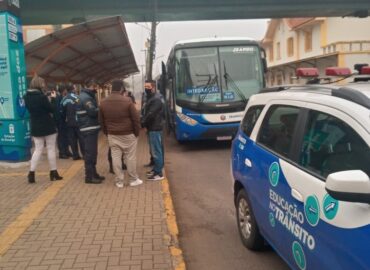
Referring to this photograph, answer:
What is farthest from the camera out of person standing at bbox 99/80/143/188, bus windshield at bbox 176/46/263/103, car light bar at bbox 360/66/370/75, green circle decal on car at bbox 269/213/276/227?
bus windshield at bbox 176/46/263/103

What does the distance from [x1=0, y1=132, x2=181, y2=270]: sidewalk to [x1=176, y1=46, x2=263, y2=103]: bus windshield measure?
4.52m

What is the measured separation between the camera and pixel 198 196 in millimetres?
7297

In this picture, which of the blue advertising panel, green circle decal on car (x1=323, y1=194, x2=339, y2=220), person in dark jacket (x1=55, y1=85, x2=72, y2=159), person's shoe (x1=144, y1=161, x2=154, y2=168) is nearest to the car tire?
green circle decal on car (x1=323, y1=194, x2=339, y2=220)

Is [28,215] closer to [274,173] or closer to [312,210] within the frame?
[274,173]

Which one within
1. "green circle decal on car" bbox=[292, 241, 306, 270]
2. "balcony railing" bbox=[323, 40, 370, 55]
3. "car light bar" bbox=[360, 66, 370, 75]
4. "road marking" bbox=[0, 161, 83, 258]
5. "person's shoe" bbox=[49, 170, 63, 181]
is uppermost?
"balcony railing" bbox=[323, 40, 370, 55]

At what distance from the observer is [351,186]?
242 cm

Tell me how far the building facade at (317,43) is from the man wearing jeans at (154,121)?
18.8m

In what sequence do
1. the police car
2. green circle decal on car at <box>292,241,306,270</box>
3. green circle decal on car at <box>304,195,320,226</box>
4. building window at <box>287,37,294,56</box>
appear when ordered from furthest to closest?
building window at <box>287,37,294,56</box>, green circle decal on car at <box>292,241,306,270</box>, green circle decal on car at <box>304,195,320,226</box>, the police car

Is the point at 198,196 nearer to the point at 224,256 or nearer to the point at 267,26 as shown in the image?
the point at 224,256

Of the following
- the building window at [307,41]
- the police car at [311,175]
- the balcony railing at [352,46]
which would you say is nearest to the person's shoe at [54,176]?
the police car at [311,175]

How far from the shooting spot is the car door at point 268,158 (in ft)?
12.2

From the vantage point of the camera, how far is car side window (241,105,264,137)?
4.68 m

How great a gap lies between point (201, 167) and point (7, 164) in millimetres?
3970

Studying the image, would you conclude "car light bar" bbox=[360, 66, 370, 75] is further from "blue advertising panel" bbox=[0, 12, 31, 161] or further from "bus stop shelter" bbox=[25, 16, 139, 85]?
"bus stop shelter" bbox=[25, 16, 139, 85]
